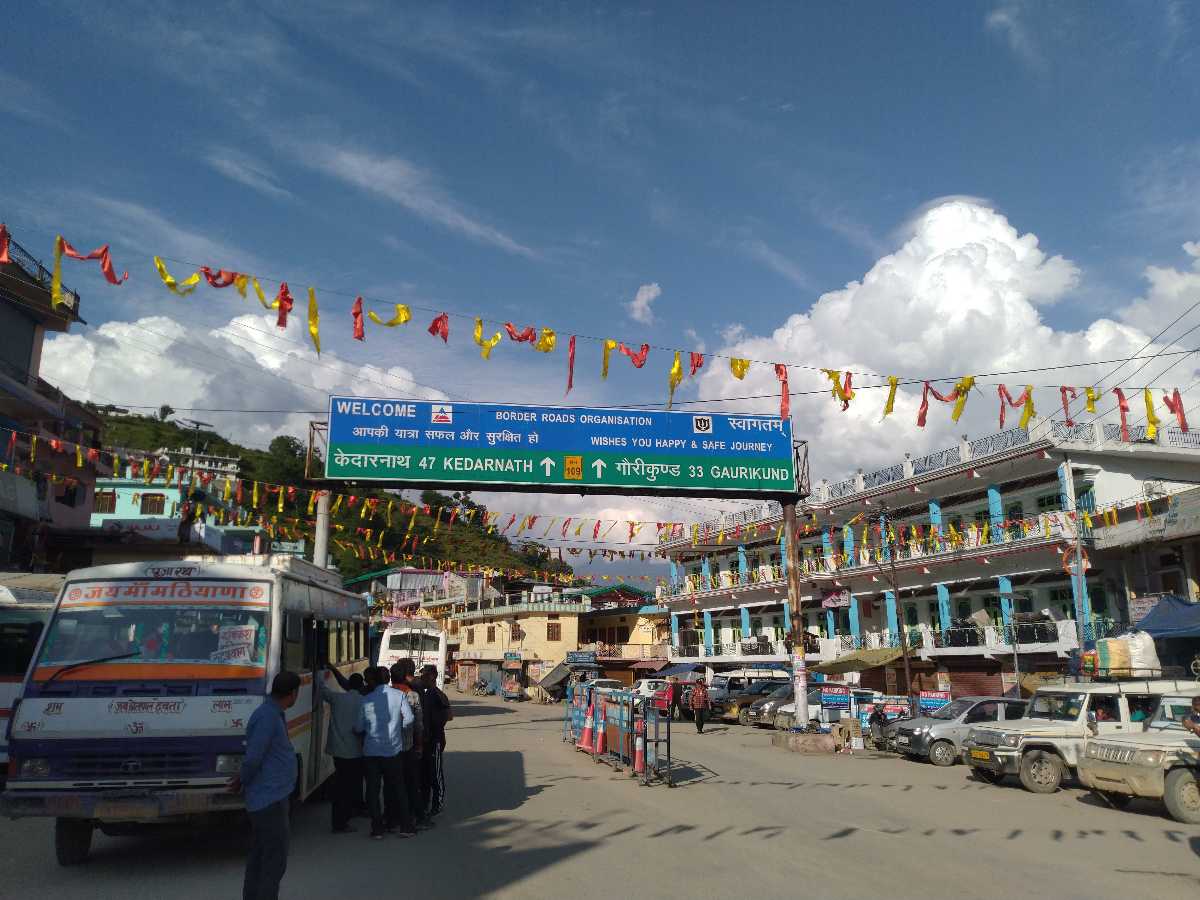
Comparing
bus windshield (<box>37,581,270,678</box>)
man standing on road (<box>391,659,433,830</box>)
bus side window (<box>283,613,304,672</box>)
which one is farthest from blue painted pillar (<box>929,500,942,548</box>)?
bus windshield (<box>37,581,270,678</box>)

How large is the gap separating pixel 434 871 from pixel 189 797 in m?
2.16

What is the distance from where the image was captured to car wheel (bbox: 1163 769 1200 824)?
10773 millimetres

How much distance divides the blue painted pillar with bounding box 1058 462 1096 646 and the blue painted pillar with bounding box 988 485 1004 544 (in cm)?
228

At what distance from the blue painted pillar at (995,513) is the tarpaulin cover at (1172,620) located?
893 cm

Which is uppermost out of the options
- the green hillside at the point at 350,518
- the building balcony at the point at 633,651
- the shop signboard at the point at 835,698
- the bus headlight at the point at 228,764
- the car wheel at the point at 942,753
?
the green hillside at the point at 350,518

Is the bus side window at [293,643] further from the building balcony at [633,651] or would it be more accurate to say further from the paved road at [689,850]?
the building balcony at [633,651]

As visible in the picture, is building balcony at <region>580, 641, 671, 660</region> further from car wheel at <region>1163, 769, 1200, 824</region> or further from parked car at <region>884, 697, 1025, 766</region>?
car wheel at <region>1163, 769, 1200, 824</region>

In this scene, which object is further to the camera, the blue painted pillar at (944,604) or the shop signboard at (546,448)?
the blue painted pillar at (944,604)

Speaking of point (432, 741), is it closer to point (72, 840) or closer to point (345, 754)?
point (345, 754)

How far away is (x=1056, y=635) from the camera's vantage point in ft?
99.2

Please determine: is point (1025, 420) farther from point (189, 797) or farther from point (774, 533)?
point (774, 533)

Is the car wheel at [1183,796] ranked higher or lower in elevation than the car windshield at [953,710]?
lower

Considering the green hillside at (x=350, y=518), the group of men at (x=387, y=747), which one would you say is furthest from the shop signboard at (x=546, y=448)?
the green hillside at (x=350, y=518)

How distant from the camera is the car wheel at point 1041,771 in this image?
13914 millimetres
